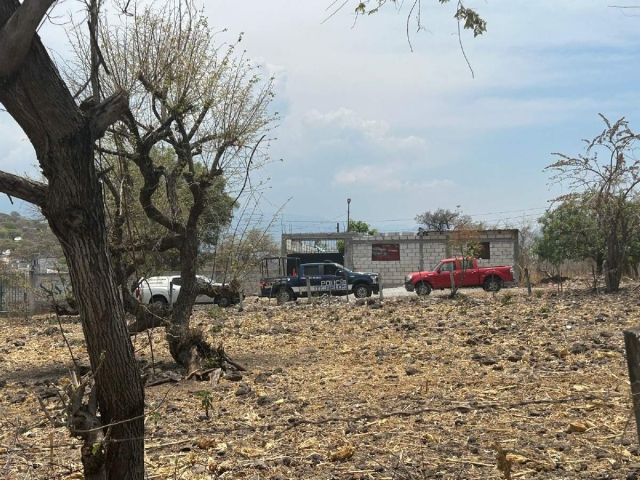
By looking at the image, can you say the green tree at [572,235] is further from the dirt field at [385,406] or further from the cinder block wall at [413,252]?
the dirt field at [385,406]

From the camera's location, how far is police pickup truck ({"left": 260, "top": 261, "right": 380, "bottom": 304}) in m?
27.6

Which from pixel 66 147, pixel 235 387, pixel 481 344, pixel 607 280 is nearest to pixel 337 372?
pixel 235 387

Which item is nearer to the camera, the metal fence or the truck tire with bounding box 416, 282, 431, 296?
the metal fence

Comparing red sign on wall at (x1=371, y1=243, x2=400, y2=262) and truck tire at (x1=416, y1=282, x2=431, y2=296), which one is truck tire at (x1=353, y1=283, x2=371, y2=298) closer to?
truck tire at (x1=416, y1=282, x2=431, y2=296)

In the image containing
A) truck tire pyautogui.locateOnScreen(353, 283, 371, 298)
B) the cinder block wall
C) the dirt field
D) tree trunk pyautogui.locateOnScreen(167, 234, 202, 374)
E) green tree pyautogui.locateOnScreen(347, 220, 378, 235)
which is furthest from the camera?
green tree pyautogui.locateOnScreen(347, 220, 378, 235)

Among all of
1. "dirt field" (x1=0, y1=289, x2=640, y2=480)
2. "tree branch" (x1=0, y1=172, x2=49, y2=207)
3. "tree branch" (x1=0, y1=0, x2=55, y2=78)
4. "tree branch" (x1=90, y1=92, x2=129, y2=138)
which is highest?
"tree branch" (x1=0, y1=0, x2=55, y2=78)

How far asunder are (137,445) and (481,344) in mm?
7476

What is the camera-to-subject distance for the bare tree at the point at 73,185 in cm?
352

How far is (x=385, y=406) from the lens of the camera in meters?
6.71

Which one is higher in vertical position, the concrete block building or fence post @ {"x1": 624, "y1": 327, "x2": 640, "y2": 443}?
the concrete block building

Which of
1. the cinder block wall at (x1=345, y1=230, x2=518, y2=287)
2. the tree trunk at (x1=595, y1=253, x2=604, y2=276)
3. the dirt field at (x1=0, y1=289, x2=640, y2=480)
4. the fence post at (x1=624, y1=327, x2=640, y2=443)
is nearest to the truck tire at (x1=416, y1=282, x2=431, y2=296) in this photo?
the tree trunk at (x1=595, y1=253, x2=604, y2=276)

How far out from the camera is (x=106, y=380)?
3812 millimetres

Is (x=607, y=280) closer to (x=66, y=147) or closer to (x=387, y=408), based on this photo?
(x=387, y=408)

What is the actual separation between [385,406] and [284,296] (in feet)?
63.1
